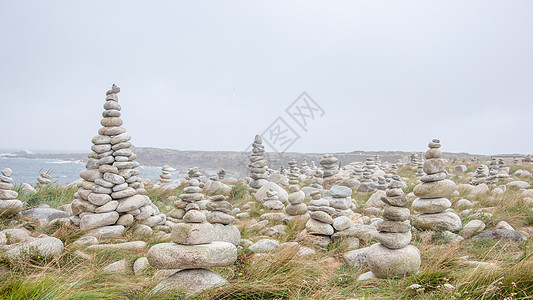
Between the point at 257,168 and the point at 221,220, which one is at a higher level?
the point at 257,168

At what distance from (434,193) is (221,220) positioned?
14.6 ft

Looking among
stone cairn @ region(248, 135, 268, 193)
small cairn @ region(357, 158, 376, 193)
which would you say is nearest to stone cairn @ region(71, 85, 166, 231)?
stone cairn @ region(248, 135, 268, 193)

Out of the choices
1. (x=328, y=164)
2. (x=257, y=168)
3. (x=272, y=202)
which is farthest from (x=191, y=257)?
(x=328, y=164)

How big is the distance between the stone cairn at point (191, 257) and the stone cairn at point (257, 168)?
29.7 feet

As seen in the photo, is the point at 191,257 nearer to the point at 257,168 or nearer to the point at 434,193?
the point at 434,193

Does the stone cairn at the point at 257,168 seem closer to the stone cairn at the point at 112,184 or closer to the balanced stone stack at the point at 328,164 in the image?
the balanced stone stack at the point at 328,164

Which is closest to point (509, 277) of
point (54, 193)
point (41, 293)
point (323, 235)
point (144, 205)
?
point (323, 235)

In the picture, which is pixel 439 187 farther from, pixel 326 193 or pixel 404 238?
pixel 326 193

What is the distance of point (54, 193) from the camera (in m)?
10.3

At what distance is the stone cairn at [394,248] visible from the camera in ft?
12.7

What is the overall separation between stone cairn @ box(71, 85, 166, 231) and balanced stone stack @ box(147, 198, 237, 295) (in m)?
3.93

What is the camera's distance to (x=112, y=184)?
7297mm

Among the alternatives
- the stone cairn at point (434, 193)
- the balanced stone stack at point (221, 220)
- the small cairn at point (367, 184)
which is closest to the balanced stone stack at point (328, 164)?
the small cairn at point (367, 184)

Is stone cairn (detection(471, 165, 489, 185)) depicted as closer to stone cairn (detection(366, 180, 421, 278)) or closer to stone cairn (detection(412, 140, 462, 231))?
stone cairn (detection(412, 140, 462, 231))
